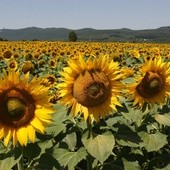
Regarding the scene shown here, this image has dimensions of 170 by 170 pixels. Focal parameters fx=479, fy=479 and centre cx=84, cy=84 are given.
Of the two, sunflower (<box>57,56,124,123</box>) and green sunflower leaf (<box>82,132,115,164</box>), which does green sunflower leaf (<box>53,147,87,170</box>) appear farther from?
sunflower (<box>57,56,124,123</box>)

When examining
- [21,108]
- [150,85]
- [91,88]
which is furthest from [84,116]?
[150,85]

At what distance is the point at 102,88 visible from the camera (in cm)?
358

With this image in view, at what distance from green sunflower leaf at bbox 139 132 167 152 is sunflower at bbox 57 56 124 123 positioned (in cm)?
75

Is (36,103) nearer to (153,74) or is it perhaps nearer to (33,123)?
(33,123)

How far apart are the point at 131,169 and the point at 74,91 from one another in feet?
2.71

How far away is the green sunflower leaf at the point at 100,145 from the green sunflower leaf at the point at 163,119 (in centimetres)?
80

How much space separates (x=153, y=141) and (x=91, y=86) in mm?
1034

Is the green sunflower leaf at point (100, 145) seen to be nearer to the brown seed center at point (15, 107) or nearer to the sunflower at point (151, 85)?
the brown seed center at point (15, 107)

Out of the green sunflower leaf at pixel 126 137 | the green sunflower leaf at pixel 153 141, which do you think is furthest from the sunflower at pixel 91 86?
the green sunflower leaf at pixel 153 141

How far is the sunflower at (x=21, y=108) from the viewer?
10.4ft

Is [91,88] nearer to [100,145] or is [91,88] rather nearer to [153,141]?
[100,145]

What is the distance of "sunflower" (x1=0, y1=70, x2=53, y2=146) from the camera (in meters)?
3.16

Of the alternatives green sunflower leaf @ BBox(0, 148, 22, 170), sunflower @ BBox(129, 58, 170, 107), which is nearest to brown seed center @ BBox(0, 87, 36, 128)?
green sunflower leaf @ BBox(0, 148, 22, 170)

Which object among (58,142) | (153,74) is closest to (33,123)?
(58,142)
